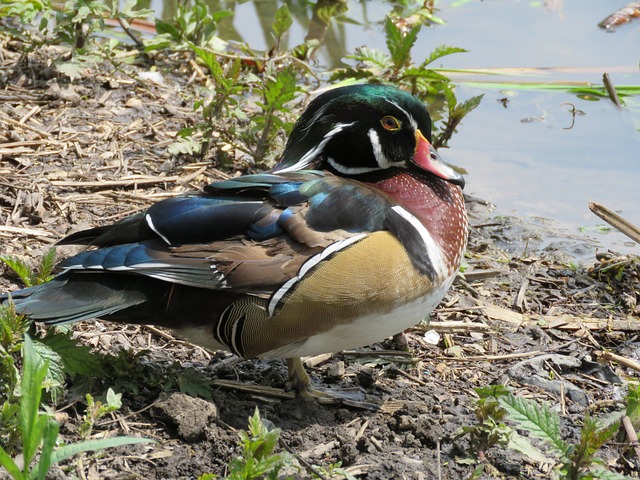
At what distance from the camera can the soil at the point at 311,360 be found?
3289 millimetres

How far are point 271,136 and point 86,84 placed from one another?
141 cm

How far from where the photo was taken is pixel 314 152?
3.85 m

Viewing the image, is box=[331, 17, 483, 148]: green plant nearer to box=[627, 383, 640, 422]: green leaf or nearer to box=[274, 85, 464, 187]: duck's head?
box=[274, 85, 464, 187]: duck's head

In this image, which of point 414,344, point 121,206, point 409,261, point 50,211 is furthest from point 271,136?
point 409,261

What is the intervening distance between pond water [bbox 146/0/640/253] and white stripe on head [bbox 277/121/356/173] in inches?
83.5

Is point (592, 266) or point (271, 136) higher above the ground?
point (271, 136)

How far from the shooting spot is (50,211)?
15.3 ft

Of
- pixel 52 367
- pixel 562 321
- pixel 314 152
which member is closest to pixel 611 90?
pixel 562 321

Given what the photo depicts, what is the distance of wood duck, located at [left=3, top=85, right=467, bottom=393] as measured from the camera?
3.30 m

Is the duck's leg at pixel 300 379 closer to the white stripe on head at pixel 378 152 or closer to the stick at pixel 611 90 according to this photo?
the white stripe on head at pixel 378 152

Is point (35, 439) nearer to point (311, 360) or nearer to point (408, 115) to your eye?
point (311, 360)

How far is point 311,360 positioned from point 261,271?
2.77ft

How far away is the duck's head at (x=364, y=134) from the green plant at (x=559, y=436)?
1100 mm

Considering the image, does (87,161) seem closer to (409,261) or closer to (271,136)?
(271,136)
